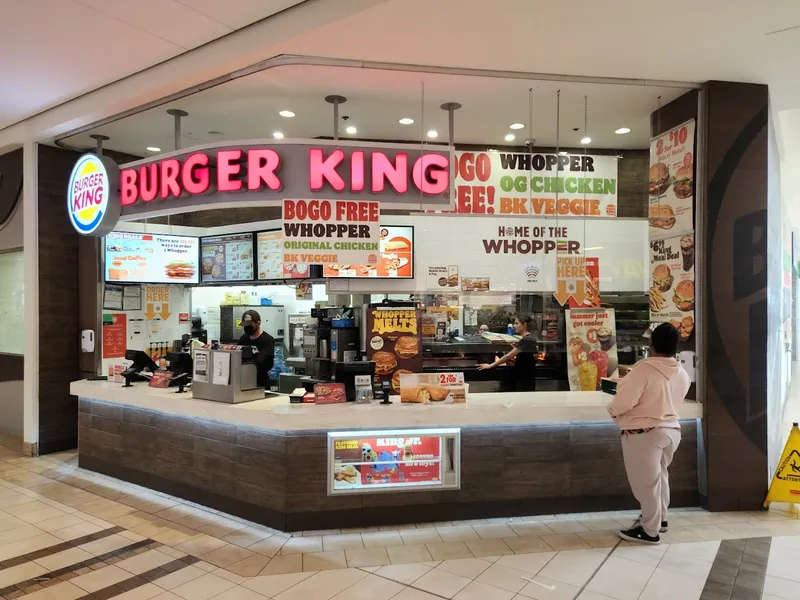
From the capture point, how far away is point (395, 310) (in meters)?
4.77

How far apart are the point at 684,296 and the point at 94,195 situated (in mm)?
5902

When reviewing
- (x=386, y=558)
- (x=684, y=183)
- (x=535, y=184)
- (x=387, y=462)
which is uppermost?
(x=535, y=184)

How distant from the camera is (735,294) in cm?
451

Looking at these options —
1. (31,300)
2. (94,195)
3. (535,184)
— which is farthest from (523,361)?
(31,300)

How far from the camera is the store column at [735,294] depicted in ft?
14.8

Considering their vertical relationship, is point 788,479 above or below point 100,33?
below

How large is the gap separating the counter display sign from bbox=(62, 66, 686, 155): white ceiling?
297cm

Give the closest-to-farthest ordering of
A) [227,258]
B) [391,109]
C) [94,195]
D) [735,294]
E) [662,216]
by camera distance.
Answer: [735,294] → [662,216] → [391,109] → [94,195] → [227,258]

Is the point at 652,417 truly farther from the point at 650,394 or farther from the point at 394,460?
A: the point at 394,460

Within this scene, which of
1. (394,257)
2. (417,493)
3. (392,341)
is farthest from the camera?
(394,257)

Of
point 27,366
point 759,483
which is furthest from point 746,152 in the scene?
point 27,366

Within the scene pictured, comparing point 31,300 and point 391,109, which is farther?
point 31,300

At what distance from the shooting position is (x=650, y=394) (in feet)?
12.5

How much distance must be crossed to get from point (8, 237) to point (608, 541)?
783 cm
